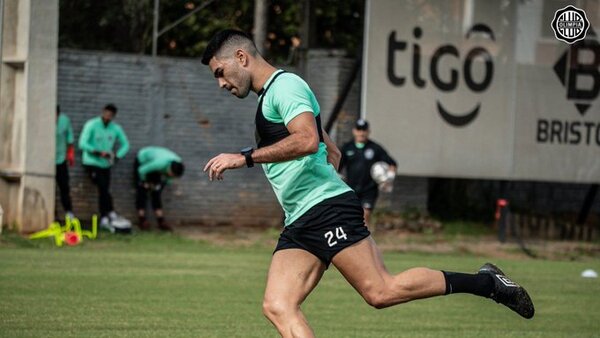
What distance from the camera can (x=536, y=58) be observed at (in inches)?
899

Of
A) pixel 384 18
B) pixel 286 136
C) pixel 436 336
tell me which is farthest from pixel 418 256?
pixel 286 136

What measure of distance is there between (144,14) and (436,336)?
16.6 metres

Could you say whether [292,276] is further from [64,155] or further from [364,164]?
[64,155]

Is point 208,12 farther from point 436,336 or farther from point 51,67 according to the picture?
point 436,336

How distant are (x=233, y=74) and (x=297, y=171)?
0.74m

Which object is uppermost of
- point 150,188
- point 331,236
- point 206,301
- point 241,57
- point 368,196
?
point 241,57

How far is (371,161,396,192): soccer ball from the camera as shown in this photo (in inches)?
795

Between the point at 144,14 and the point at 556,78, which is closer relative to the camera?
the point at 556,78

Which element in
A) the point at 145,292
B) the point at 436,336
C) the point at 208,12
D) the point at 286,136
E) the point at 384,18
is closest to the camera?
the point at 286,136

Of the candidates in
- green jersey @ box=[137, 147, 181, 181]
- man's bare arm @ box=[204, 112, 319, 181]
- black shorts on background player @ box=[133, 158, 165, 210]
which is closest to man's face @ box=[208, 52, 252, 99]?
→ man's bare arm @ box=[204, 112, 319, 181]

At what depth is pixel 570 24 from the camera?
2050cm

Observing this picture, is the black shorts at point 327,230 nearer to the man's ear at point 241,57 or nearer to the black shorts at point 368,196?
the man's ear at point 241,57

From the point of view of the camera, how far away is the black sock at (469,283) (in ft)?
26.3

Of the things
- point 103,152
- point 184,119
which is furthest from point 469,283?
point 184,119
